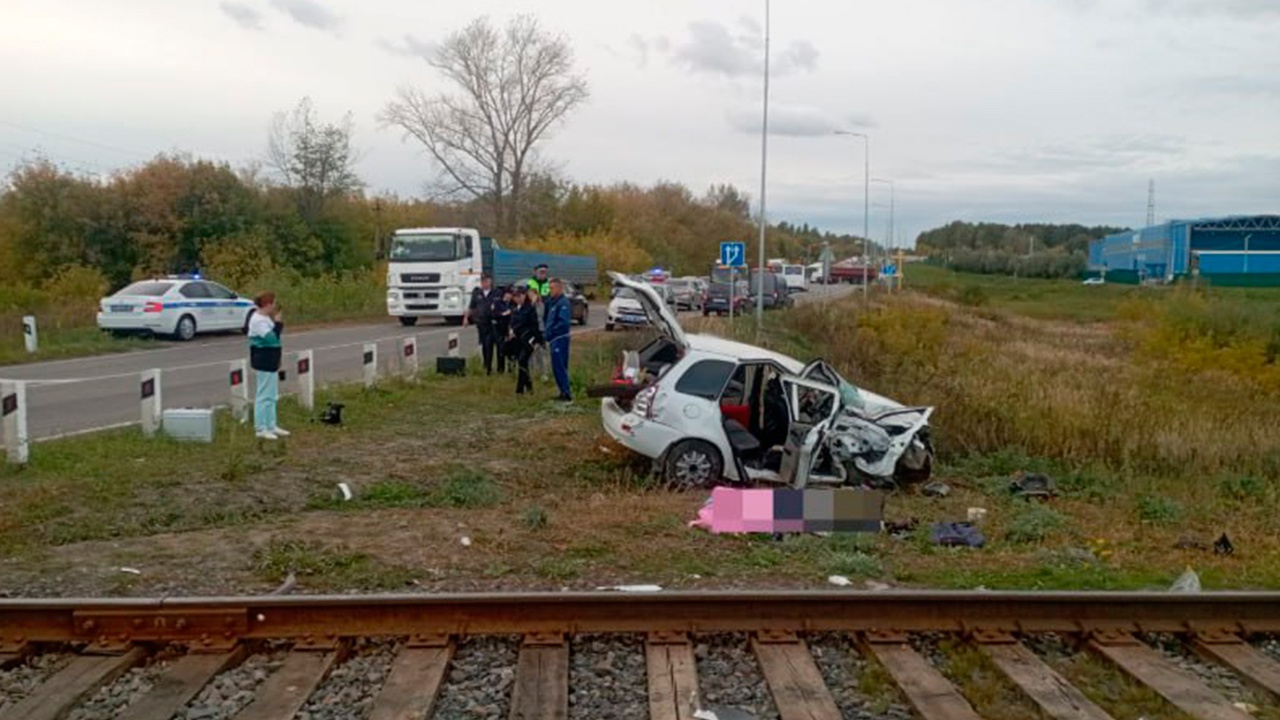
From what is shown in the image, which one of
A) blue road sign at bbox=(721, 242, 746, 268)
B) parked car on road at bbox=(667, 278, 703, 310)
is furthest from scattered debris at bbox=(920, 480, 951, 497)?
parked car on road at bbox=(667, 278, 703, 310)

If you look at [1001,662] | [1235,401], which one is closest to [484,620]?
[1001,662]

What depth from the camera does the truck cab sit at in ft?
103

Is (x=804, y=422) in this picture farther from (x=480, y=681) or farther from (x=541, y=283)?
(x=541, y=283)

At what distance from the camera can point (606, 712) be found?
188 inches

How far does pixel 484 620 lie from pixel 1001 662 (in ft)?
8.54

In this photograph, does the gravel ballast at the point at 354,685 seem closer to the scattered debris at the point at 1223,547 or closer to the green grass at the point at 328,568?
the green grass at the point at 328,568

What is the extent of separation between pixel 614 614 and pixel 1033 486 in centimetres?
591

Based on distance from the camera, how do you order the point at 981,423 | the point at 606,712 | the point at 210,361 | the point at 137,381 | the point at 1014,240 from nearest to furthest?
the point at 606,712, the point at 981,423, the point at 137,381, the point at 210,361, the point at 1014,240

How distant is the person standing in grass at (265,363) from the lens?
11.8 metres

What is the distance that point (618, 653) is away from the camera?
5457 millimetres

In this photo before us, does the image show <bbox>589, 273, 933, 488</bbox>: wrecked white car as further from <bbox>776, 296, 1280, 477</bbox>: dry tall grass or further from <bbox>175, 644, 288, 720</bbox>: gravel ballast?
<bbox>175, 644, 288, 720</bbox>: gravel ballast

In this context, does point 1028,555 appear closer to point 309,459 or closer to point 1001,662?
point 1001,662

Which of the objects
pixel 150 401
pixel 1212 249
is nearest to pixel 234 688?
pixel 150 401

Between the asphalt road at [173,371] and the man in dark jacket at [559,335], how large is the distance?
447cm
